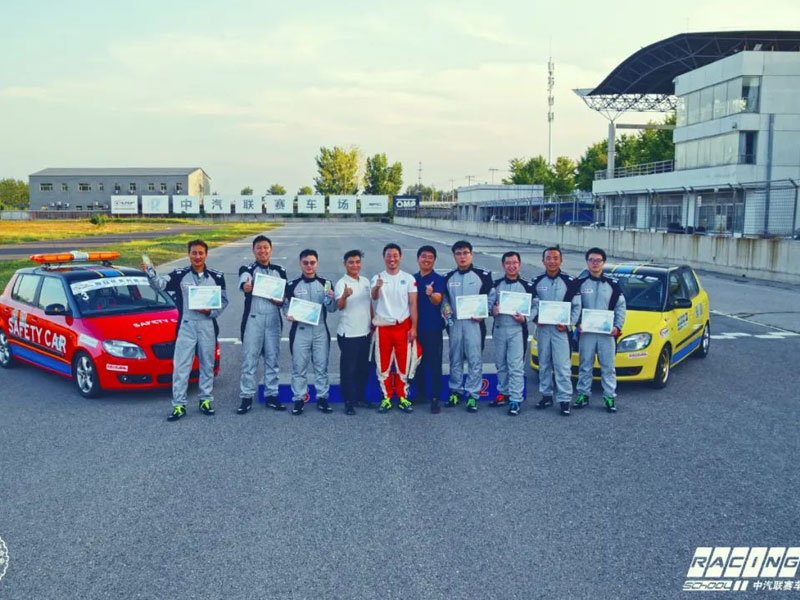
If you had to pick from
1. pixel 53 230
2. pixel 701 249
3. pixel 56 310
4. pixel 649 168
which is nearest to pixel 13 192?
pixel 53 230

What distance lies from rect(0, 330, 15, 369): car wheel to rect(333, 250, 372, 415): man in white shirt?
210 inches

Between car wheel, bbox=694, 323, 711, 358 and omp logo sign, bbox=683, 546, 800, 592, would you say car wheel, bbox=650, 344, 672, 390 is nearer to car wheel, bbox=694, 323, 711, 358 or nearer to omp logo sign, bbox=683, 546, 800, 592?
car wheel, bbox=694, 323, 711, 358

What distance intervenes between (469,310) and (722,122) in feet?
149

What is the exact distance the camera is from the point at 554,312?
8.30 meters

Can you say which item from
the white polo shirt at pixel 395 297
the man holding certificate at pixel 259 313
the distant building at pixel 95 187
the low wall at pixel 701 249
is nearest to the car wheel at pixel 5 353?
the man holding certificate at pixel 259 313

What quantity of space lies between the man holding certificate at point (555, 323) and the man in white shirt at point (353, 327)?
1.91 metres

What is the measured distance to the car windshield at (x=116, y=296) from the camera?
31.4 ft

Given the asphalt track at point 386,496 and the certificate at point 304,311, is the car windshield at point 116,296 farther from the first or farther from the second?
the certificate at point 304,311

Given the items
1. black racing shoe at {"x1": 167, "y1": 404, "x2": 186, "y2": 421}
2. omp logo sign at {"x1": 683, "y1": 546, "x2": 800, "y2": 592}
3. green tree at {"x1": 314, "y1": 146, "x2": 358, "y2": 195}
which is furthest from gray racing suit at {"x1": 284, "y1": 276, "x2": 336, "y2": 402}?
green tree at {"x1": 314, "y1": 146, "x2": 358, "y2": 195}

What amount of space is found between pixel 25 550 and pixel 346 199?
123 m

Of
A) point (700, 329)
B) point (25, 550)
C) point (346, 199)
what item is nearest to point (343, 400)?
point (25, 550)

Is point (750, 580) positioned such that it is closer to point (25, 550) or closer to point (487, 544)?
point (487, 544)

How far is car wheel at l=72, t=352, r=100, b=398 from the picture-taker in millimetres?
8758

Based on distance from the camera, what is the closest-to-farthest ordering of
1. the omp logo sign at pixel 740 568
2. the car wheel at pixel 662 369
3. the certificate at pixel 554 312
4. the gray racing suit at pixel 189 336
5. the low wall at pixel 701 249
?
the omp logo sign at pixel 740 568 → the gray racing suit at pixel 189 336 → the certificate at pixel 554 312 → the car wheel at pixel 662 369 → the low wall at pixel 701 249
